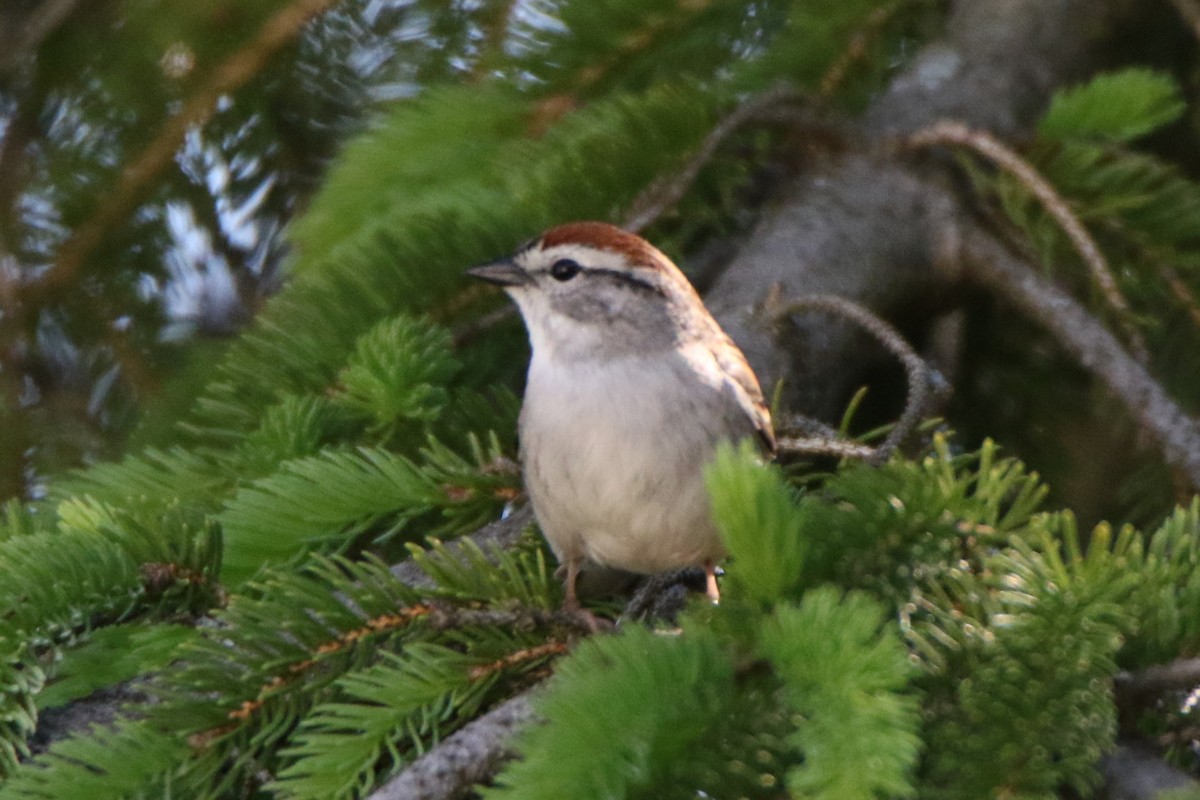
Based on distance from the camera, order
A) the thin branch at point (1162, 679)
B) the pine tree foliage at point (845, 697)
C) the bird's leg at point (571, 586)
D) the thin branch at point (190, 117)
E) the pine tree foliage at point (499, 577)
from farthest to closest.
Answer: the thin branch at point (190, 117) < the bird's leg at point (571, 586) < the thin branch at point (1162, 679) < the pine tree foliage at point (499, 577) < the pine tree foliage at point (845, 697)

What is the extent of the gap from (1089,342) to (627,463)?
90cm

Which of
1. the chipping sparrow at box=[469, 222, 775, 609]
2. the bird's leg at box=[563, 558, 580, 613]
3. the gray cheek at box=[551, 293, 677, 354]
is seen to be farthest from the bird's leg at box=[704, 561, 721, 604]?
the gray cheek at box=[551, 293, 677, 354]

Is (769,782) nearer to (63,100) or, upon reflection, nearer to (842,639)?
(842,639)

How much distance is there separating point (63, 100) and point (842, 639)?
9.36 ft

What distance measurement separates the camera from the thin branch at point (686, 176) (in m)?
2.74

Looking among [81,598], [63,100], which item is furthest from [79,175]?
[81,598]

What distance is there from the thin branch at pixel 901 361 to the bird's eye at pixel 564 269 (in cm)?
40

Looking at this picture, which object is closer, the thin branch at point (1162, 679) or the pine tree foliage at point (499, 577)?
the pine tree foliage at point (499, 577)

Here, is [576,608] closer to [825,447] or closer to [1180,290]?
[825,447]

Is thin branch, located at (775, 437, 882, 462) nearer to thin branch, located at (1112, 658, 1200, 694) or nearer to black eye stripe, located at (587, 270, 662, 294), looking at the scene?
black eye stripe, located at (587, 270, 662, 294)

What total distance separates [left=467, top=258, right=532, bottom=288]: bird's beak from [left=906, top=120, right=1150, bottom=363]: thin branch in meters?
1.02

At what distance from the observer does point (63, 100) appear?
11.2ft

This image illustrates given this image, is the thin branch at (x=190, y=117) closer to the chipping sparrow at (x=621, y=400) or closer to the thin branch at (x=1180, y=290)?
the chipping sparrow at (x=621, y=400)

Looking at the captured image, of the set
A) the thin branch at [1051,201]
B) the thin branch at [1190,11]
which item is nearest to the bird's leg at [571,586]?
the thin branch at [1051,201]
